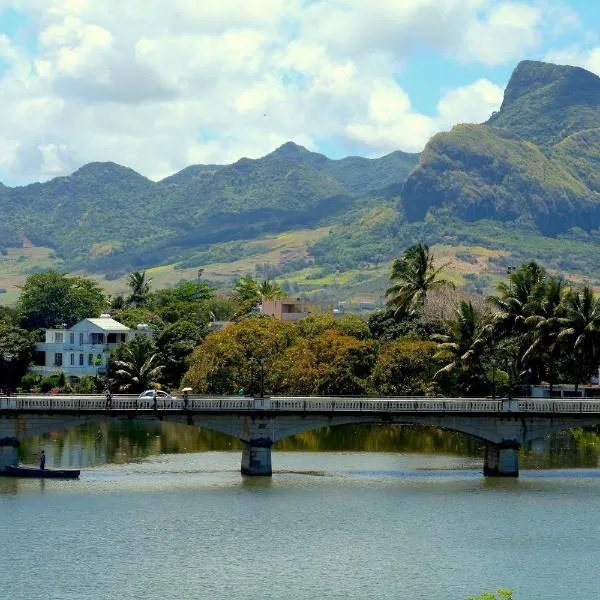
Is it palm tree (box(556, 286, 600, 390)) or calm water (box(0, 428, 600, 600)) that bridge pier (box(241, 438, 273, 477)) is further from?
palm tree (box(556, 286, 600, 390))

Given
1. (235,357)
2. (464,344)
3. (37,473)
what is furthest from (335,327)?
(37,473)

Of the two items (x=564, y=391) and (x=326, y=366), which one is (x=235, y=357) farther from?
(x=564, y=391)

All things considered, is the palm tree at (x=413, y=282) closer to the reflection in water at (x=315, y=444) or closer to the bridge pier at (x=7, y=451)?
the reflection in water at (x=315, y=444)

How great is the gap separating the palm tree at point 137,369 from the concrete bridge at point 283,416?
162 feet

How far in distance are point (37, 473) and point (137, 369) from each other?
5478cm

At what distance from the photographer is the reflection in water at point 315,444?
112 meters

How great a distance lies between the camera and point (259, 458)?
97.0 metres

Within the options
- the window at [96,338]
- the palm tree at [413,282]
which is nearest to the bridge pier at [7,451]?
the palm tree at [413,282]

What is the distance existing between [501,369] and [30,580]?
85.2 metres

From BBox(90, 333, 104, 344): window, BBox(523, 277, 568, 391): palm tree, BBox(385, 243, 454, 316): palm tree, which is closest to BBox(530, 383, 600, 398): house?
BBox(523, 277, 568, 391): palm tree

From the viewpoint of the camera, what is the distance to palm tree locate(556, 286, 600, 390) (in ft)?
395

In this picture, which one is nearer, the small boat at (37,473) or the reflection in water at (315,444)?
the small boat at (37,473)

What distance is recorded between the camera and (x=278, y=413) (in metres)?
97.1

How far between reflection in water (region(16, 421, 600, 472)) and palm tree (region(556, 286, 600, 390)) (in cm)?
804
